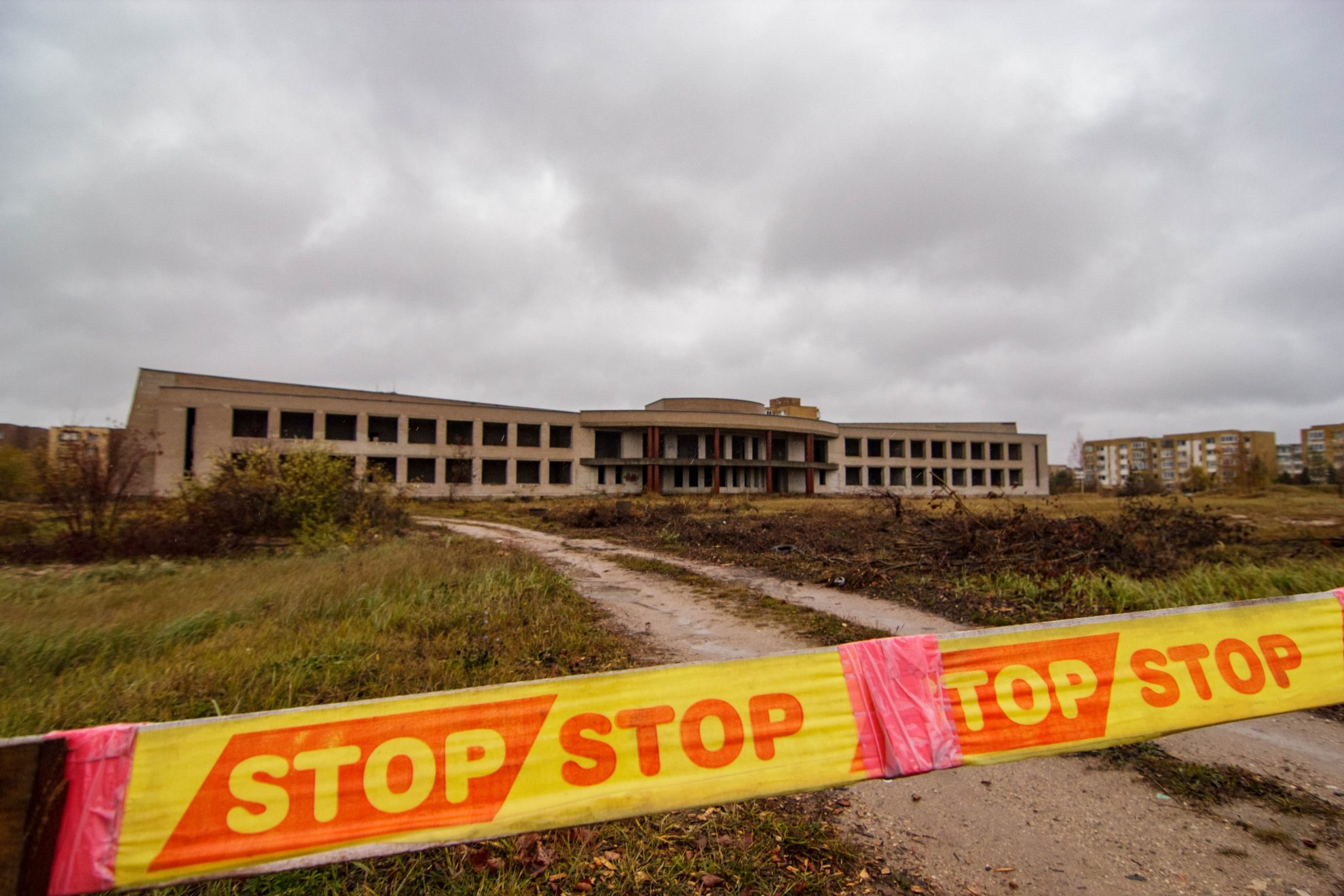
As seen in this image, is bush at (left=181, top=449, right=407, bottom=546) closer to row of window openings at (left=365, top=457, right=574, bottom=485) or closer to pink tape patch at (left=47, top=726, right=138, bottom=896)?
pink tape patch at (left=47, top=726, right=138, bottom=896)

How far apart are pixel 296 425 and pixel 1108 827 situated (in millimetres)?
53055

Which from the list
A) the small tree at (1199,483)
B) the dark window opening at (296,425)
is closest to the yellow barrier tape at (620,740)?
the dark window opening at (296,425)

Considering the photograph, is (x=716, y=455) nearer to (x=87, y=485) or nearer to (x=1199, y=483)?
(x=1199, y=483)

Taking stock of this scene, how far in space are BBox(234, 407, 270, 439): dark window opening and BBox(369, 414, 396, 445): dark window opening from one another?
7.02m

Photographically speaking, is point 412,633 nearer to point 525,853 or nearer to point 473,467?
point 525,853

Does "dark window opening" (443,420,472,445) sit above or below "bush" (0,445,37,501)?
above

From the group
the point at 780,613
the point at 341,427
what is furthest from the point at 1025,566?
the point at 341,427

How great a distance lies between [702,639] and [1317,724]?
5.13 meters

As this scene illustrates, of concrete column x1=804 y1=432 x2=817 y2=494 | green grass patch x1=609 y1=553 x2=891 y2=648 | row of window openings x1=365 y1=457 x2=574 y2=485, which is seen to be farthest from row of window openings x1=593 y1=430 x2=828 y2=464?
green grass patch x1=609 y1=553 x2=891 y2=648

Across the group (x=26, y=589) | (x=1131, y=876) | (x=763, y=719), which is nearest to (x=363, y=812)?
(x=763, y=719)

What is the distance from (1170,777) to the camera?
3598mm

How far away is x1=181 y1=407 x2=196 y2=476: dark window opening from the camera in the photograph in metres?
40.5

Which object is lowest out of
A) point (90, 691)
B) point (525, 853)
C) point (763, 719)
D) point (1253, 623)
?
point (525, 853)

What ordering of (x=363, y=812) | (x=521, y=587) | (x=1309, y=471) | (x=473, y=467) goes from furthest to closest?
(x=1309, y=471) → (x=473, y=467) → (x=521, y=587) → (x=363, y=812)
